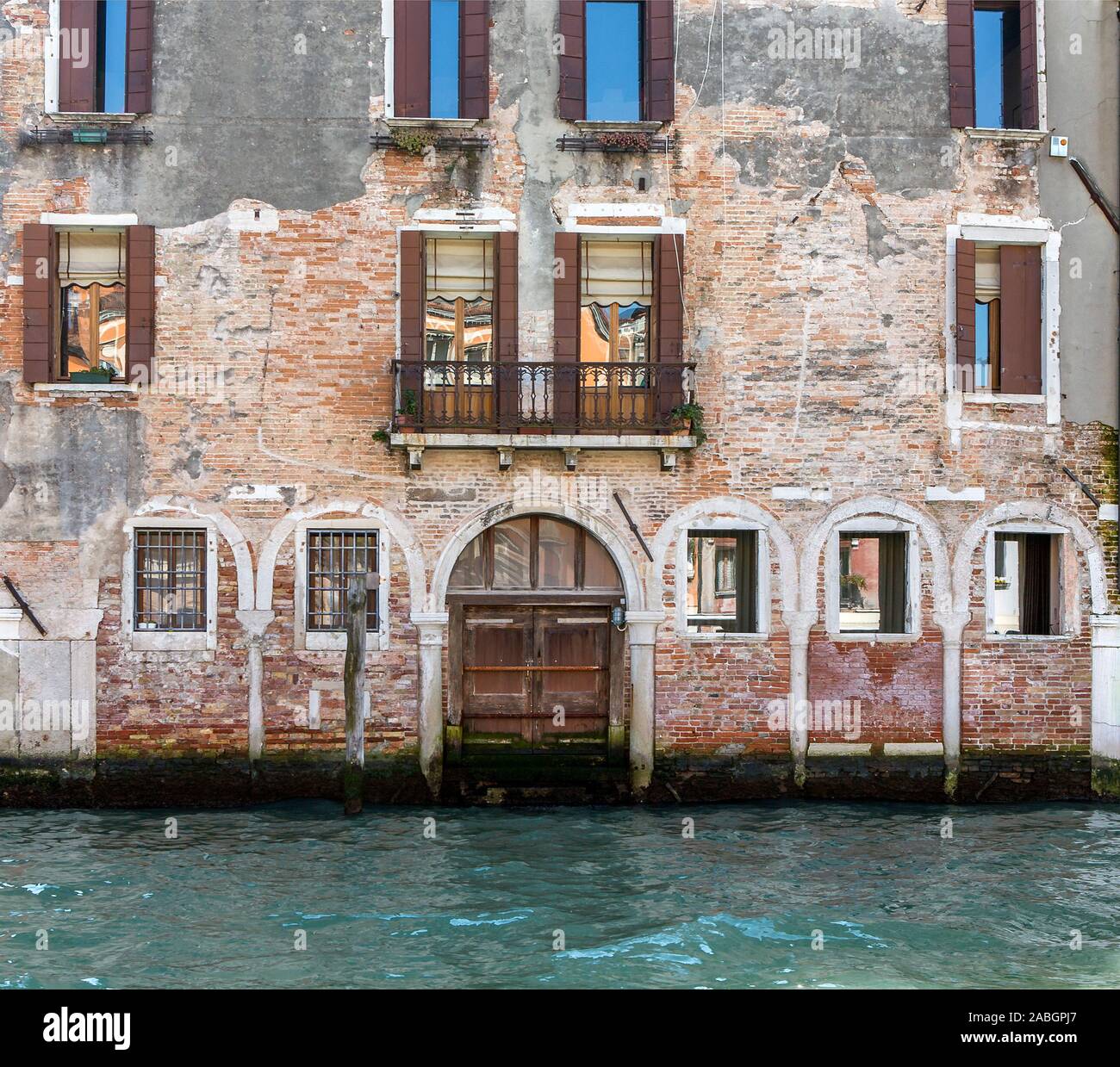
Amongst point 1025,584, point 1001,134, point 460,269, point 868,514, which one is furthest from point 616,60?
point 1025,584

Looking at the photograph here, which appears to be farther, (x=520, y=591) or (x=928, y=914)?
(x=520, y=591)

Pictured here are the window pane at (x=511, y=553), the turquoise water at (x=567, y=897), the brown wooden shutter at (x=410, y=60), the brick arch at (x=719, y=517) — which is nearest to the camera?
the turquoise water at (x=567, y=897)

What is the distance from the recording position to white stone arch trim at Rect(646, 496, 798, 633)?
12594 mm

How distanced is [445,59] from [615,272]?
103 inches

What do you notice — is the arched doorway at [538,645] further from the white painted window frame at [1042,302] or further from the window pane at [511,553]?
the white painted window frame at [1042,302]

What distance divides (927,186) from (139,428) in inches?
311

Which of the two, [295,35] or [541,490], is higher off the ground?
[295,35]

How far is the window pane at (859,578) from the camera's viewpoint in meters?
12.9

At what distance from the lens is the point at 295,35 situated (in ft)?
40.9

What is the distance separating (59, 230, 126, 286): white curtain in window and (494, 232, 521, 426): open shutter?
362cm

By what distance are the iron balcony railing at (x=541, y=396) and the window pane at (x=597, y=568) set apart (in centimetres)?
118

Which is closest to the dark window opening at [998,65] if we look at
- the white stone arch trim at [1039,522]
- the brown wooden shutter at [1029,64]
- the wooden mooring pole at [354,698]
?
the brown wooden shutter at [1029,64]

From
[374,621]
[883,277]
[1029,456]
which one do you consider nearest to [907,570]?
[1029,456]

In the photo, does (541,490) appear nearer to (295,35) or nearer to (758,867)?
(758,867)
